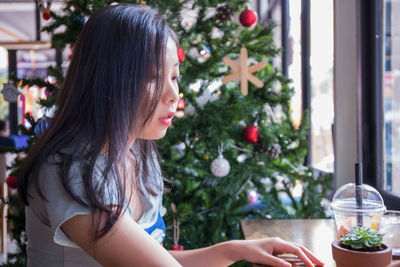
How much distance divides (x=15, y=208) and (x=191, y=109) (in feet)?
3.09

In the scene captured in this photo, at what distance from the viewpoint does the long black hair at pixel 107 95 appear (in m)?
0.77

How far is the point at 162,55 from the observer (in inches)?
33.9

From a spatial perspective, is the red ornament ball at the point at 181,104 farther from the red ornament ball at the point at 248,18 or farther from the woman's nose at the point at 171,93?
the woman's nose at the point at 171,93

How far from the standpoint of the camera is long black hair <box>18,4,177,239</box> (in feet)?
2.52

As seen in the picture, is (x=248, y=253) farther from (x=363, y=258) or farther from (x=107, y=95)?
(x=107, y=95)

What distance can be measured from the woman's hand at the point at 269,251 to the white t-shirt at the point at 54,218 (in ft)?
0.67

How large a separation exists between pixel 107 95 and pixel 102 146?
0.10m

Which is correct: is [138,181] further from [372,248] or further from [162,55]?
[372,248]

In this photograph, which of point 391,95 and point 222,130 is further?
point 222,130

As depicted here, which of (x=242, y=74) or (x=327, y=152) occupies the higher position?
(x=242, y=74)

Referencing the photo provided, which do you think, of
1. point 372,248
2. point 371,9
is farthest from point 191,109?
point 372,248

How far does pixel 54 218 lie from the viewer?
28.0 inches

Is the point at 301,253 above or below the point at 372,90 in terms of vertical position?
below

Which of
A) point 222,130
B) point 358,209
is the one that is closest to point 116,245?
point 358,209
